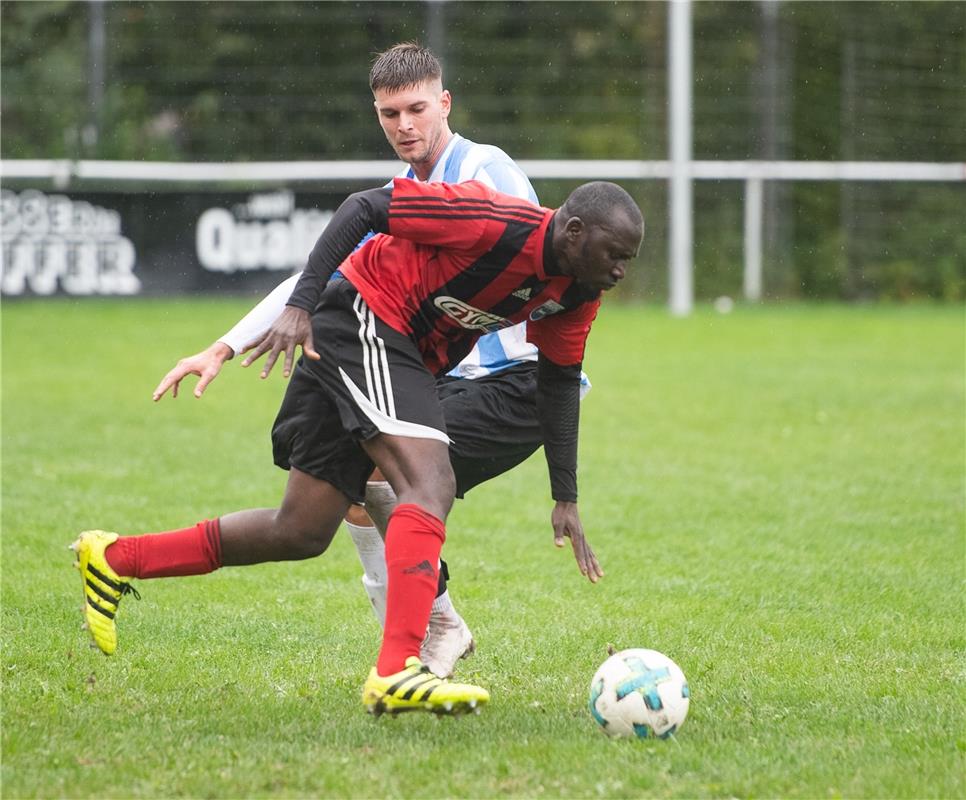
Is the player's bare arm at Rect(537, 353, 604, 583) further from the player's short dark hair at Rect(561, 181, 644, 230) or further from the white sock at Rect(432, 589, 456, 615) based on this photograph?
the player's short dark hair at Rect(561, 181, 644, 230)

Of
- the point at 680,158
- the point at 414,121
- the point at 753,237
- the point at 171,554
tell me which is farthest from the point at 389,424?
the point at 753,237

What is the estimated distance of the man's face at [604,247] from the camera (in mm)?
4020

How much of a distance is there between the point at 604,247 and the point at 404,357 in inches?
27.8

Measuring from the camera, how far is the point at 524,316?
14.4 feet

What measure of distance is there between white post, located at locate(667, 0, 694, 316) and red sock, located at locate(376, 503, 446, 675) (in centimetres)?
1534

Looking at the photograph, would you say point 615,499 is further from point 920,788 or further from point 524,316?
point 920,788

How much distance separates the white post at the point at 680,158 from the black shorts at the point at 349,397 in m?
15.0

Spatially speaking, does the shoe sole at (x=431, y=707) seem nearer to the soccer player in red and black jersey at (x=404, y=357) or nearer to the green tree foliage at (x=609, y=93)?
the soccer player in red and black jersey at (x=404, y=357)

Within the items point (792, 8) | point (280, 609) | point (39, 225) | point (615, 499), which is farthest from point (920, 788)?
point (792, 8)

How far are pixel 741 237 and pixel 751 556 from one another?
14.6 meters

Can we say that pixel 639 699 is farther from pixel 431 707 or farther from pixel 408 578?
pixel 408 578

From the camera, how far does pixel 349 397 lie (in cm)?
426

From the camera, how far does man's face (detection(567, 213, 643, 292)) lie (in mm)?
4020

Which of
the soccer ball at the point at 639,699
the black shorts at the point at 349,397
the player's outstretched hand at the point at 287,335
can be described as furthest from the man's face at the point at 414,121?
the soccer ball at the point at 639,699
